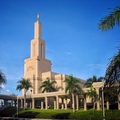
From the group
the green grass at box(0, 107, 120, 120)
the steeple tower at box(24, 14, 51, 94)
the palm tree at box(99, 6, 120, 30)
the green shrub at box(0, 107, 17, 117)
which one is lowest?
the green shrub at box(0, 107, 17, 117)

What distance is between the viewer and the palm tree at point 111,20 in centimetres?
873

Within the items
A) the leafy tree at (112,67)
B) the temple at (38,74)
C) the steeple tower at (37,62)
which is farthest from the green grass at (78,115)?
the leafy tree at (112,67)

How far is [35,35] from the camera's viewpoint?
8769cm

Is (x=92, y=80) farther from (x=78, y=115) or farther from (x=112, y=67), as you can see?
(x=112, y=67)

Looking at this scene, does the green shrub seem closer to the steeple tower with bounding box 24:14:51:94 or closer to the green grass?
the green grass

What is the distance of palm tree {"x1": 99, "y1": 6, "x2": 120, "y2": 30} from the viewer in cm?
873

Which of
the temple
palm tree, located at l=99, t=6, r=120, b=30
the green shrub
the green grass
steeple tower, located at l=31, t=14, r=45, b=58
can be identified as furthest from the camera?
steeple tower, located at l=31, t=14, r=45, b=58

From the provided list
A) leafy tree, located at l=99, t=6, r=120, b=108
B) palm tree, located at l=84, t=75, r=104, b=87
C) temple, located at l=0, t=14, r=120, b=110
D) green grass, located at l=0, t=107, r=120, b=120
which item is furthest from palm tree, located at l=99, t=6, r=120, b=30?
temple, located at l=0, t=14, r=120, b=110

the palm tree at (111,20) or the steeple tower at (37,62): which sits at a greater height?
the steeple tower at (37,62)

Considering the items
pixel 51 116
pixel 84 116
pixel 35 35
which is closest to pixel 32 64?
pixel 35 35

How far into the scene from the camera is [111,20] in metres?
8.84

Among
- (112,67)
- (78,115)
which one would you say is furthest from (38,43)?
(112,67)

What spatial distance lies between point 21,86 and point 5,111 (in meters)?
9.62

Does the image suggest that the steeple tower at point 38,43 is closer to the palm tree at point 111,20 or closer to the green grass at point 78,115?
the green grass at point 78,115
